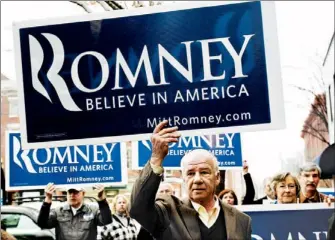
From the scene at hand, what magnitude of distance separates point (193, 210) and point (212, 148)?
0.87 ft

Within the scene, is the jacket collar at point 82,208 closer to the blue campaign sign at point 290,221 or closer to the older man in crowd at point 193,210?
the blue campaign sign at point 290,221

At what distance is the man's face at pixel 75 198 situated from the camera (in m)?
2.71

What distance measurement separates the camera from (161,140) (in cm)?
154

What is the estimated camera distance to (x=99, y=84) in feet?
5.63

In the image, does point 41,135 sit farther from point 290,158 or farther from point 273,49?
point 290,158

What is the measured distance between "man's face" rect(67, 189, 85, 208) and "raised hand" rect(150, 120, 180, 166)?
47.1 inches

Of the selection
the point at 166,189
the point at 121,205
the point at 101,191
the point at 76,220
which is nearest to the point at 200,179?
the point at 166,189

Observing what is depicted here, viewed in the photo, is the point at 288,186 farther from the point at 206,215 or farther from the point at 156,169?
the point at 156,169

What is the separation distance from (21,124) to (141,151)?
498mm

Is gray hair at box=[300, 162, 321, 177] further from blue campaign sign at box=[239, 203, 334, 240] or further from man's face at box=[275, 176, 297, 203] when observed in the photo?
blue campaign sign at box=[239, 203, 334, 240]

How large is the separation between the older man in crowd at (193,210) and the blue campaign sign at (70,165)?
594 millimetres

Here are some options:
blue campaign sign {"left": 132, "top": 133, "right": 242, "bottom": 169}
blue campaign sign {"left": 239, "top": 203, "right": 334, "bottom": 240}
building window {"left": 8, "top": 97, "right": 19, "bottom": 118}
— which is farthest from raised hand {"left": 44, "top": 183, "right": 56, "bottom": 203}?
blue campaign sign {"left": 239, "top": 203, "right": 334, "bottom": 240}

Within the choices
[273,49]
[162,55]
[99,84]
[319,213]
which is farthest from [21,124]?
[319,213]


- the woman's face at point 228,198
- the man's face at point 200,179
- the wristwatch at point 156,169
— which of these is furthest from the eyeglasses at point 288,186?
the wristwatch at point 156,169
